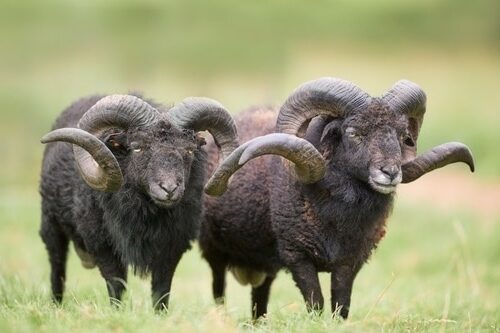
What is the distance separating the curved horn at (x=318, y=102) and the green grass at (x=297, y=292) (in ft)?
6.30

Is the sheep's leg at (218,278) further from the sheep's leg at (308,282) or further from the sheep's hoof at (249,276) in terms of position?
the sheep's leg at (308,282)

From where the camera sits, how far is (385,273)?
17109 mm

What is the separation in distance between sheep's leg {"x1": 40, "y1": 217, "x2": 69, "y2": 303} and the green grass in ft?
0.48

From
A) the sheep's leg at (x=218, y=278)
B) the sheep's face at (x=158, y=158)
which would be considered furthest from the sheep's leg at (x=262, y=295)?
the sheep's face at (x=158, y=158)

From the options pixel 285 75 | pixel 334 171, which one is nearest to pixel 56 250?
pixel 334 171

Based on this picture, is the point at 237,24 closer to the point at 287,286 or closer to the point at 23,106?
the point at 23,106

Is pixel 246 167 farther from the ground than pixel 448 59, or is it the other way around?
pixel 246 167

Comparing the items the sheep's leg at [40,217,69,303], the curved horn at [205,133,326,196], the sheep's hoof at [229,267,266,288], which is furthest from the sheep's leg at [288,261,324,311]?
the sheep's leg at [40,217,69,303]

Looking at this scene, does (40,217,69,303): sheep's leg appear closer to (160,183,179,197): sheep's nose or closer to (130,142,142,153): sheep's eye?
(130,142,142,153): sheep's eye

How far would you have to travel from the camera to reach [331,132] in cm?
1004

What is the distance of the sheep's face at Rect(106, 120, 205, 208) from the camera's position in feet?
30.4

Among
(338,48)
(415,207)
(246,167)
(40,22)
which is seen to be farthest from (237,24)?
(246,167)

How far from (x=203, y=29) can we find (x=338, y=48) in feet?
22.2

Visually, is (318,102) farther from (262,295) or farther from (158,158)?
(262,295)
